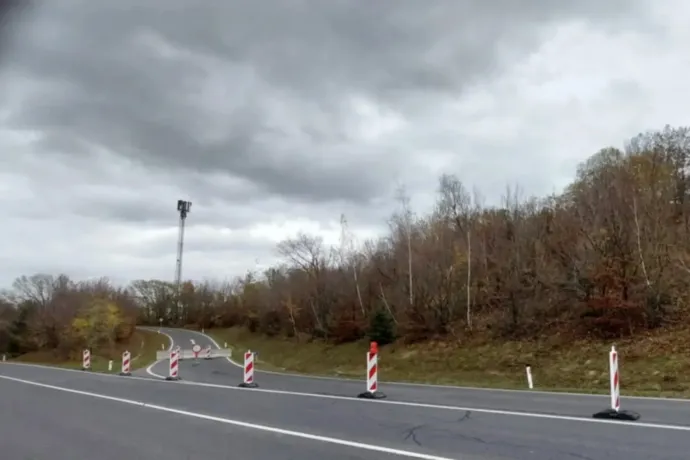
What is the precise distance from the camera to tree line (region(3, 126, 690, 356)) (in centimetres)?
3020

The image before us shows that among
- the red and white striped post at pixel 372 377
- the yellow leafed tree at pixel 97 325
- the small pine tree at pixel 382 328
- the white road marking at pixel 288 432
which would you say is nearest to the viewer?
the white road marking at pixel 288 432

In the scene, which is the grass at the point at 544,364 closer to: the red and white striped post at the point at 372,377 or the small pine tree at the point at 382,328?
the small pine tree at the point at 382,328

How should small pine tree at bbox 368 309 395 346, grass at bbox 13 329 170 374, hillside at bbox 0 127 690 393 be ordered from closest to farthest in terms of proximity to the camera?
hillside at bbox 0 127 690 393 → small pine tree at bbox 368 309 395 346 → grass at bbox 13 329 170 374

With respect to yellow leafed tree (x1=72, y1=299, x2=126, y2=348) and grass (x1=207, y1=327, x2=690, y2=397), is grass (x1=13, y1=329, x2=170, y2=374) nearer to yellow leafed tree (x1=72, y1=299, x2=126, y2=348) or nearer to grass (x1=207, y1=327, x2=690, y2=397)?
yellow leafed tree (x1=72, y1=299, x2=126, y2=348)

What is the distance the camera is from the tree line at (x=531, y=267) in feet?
99.1

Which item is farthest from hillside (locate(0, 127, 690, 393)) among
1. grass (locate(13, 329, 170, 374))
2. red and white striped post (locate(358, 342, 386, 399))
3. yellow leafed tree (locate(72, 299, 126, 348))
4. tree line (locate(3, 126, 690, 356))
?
yellow leafed tree (locate(72, 299, 126, 348))

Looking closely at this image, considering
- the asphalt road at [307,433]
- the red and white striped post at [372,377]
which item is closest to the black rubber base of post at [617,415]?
the asphalt road at [307,433]

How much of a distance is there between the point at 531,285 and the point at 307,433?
2939 centimetres

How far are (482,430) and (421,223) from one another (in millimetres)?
43187

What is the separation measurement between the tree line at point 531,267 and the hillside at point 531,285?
0.32 ft

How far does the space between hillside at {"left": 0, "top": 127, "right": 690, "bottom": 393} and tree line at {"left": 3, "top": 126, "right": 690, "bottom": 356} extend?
0.32 ft

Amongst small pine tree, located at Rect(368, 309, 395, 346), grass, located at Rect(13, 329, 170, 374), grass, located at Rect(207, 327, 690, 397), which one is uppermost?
small pine tree, located at Rect(368, 309, 395, 346)

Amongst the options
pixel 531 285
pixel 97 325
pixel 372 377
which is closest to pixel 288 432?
pixel 372 377

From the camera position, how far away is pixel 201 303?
4702 inches
